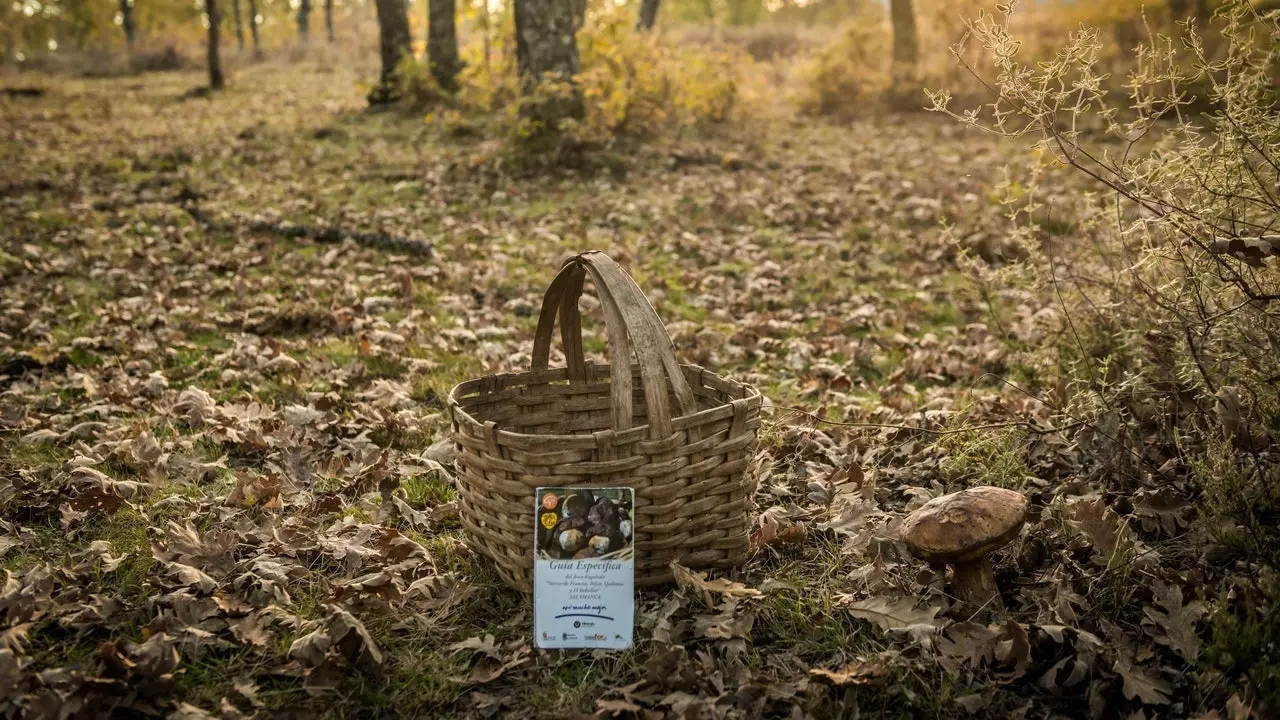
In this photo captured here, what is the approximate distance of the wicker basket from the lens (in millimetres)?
2543

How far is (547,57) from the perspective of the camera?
10.1 metres

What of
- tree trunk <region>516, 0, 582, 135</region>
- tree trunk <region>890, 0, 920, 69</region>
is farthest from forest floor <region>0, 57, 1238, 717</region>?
tree trunk <region>890, 0, 920, 69</region>

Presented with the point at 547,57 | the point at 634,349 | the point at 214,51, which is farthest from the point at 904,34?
the point at 214,51

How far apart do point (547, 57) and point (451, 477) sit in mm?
7687

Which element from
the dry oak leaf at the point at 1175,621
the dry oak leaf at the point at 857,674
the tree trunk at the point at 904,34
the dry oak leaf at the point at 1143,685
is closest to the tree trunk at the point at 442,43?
the tree trunk at the point at 904,34

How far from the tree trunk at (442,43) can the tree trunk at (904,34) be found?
748 centimetres

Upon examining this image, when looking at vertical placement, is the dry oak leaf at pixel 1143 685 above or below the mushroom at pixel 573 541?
below

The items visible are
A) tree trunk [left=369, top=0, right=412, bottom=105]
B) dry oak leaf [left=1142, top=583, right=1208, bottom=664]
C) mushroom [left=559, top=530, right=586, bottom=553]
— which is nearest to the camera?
dry oak leaf [left=1142, top=583, right=1208, bottom=664]

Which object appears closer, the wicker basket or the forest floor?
the forest floor

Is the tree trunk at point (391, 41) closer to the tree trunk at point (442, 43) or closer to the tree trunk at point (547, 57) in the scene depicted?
the tree trunk at point (442, 43)

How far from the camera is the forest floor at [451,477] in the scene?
239 cm

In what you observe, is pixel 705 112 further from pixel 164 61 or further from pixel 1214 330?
pixel 164 61

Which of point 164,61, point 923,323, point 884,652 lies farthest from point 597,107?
point 164,61

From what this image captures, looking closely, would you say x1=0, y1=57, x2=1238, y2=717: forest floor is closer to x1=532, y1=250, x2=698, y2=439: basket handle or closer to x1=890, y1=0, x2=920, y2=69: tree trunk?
x1=532, y1=250, x2=698, y2=439: basket handle
